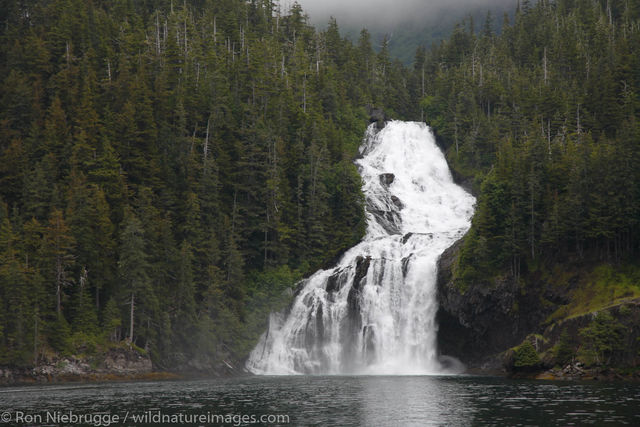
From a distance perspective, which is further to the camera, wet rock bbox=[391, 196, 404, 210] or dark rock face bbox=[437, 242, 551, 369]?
wet rock bbox=[391, 196, 404, 210]

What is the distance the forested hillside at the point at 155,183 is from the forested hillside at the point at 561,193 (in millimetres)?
22425

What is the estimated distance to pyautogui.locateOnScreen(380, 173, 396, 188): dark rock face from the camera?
4352 inches

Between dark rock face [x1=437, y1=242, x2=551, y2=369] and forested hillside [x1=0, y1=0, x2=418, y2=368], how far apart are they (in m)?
21.0

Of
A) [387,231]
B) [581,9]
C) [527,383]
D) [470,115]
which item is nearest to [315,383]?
[527,383]

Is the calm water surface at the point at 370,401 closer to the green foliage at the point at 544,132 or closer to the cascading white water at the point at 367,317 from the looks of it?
the cascading white water at the point at 367,317

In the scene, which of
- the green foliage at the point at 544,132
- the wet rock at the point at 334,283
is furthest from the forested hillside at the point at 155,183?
the green foliage at the point at 544,132

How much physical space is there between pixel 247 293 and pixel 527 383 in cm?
4152

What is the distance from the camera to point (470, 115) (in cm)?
12438

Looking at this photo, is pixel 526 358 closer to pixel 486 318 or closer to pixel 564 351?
pixel 564 351

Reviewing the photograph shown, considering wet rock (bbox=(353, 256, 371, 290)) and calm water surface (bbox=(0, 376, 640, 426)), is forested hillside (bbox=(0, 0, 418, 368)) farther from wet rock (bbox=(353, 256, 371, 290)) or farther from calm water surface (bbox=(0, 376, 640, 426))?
calm water surface (bbox=(0, 376, 640, 426))

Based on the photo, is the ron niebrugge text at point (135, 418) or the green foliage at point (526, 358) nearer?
→ the ron niebrugge text at point (135, 418)

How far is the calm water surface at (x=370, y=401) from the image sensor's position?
3503 centimetres

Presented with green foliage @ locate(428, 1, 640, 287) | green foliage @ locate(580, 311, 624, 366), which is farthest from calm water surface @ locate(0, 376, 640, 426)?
green foliage @ locate(428, 1, 640, 287)

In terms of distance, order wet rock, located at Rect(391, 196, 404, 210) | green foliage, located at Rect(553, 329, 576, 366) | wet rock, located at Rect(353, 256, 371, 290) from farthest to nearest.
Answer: wet rock, located at Rect(391, 196, 404, 210) → wet rock, located at Rect(353, 256, 371, 290) → green foliage, located at Rect(553, 329, 576, 366)
